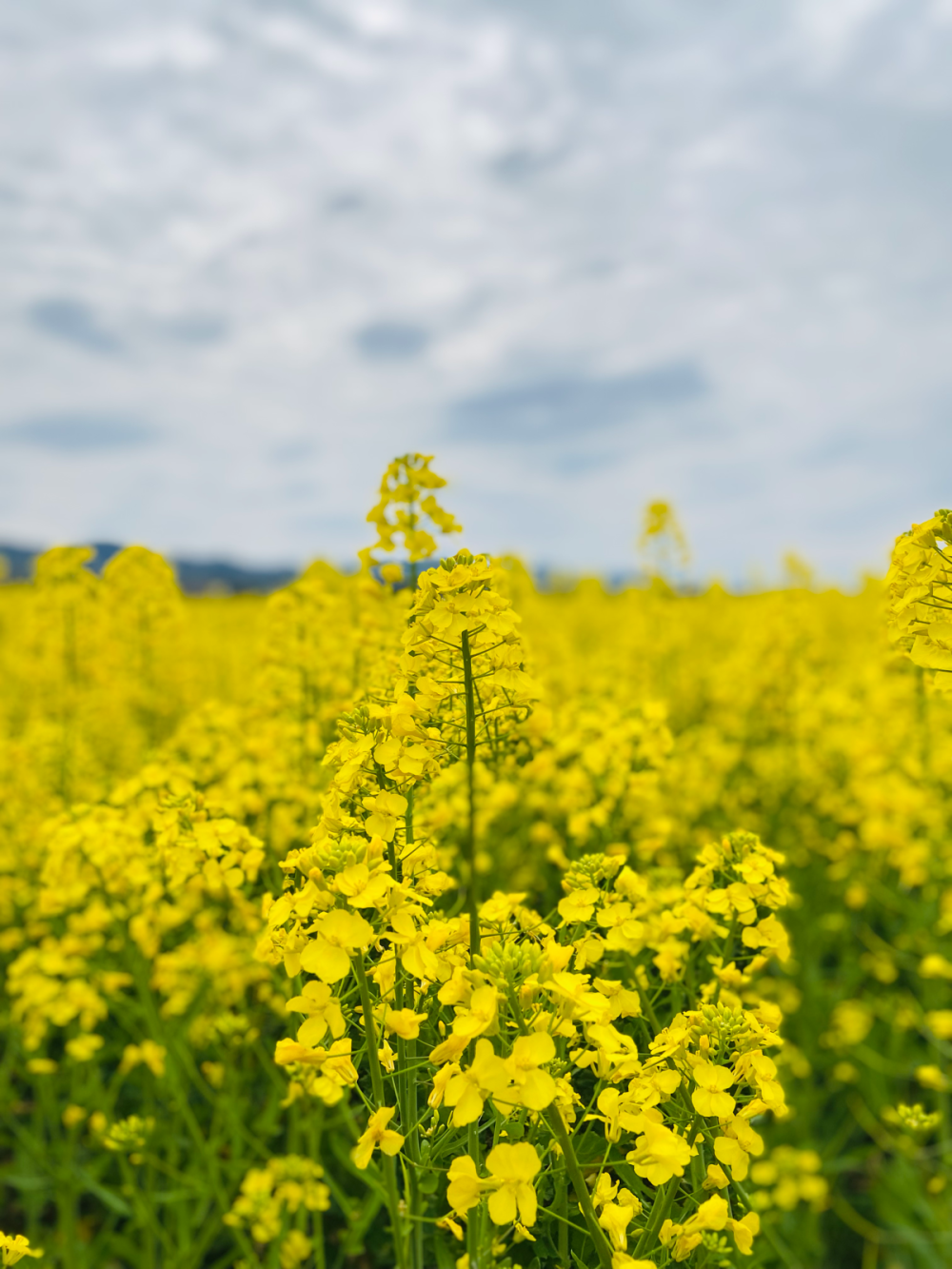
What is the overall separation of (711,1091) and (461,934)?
40 centimetres

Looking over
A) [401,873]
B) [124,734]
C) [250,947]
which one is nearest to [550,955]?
[401,873]

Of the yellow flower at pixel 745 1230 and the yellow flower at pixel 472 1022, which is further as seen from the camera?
the yellow flower at pixel 745 1230

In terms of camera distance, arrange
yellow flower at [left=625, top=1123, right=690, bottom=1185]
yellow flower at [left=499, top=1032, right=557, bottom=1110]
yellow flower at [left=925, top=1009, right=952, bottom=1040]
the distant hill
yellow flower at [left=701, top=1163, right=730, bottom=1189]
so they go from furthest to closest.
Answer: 1. the distant hill
2. yellow flower at [left=925, top=1009, right=952, bottom=1040]
3. yellow flower at [left=701, top=1163, right=730, bottom=1189]
4. yellow flower at [left=625, top=1123, right=690, bottom=1185]
5. yellow flower at [left=499, top=1032, right=557, bottom=1110]

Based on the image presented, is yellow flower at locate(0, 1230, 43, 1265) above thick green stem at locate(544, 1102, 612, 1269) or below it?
below

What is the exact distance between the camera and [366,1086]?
2.29 m

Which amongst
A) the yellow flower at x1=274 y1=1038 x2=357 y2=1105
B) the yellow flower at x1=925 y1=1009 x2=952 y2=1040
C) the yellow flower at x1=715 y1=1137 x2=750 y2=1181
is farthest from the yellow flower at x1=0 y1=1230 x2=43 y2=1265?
the yellow flower at x1=925 y1=1009 x2=952 y2=1040

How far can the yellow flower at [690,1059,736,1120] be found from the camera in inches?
42.5

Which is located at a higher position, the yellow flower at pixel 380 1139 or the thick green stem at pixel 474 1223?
the yellow flower at pixel 380 1139

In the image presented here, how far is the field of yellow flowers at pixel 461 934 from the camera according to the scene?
1163mm

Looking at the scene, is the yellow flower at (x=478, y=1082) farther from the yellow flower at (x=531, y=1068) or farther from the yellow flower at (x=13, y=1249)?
the yellow flower at (x=13, y=1249)

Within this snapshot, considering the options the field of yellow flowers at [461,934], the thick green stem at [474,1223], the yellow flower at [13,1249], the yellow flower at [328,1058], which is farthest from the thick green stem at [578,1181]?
the yellow flower at [13,1249]

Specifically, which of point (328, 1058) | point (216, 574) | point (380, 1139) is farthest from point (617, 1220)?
Result: point (216, 574)

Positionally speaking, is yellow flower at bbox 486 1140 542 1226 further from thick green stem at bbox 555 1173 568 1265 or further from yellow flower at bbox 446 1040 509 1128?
thick green stem at bbox 555 1173 568 1265

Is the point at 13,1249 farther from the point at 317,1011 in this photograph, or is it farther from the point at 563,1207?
the point at 563,1207
